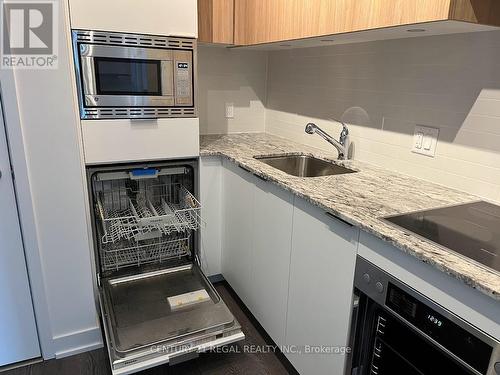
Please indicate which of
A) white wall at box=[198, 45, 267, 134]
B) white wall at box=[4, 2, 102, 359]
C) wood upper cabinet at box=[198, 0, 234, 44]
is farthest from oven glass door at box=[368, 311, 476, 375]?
white wall at box=[198, 45, 267, 134]

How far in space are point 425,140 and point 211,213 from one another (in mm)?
1194

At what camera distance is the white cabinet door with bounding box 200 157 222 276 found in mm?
2070

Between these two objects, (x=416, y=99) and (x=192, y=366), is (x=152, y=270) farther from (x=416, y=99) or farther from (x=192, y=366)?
(x=416, y=99)

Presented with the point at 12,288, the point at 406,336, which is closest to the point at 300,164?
the point at 406,336

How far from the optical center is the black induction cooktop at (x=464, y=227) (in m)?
0.97

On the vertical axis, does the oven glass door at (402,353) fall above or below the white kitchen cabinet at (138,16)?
below

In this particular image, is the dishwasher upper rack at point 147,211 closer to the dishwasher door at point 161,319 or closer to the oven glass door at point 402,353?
the dishwasher door at point 161,319

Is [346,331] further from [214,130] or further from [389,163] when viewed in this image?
[214,130]

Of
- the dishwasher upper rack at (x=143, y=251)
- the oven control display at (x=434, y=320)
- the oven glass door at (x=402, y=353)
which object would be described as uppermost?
the oven control display at (x=434, y=320)

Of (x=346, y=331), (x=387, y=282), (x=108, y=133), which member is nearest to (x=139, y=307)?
(x=108, y=133)

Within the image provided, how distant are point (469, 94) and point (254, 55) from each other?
155 centimetres

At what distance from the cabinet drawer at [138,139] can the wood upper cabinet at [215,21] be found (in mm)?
564

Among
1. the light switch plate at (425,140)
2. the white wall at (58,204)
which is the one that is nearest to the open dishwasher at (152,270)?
the white wall at (58,204)

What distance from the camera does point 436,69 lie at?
152 cm
